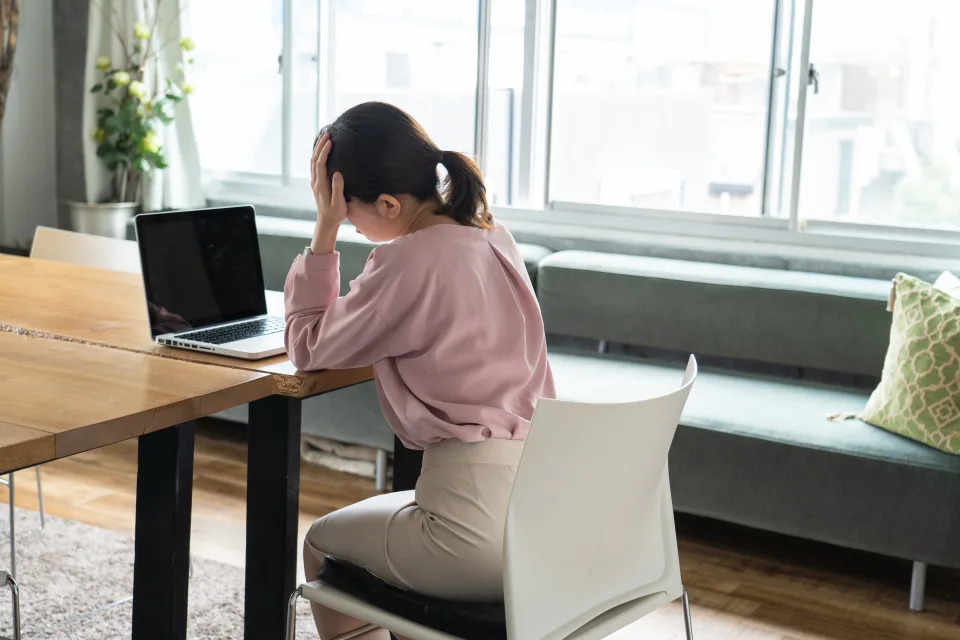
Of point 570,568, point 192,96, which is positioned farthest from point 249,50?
point 570,568

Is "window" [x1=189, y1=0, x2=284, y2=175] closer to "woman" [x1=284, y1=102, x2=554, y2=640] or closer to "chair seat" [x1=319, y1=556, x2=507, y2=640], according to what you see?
"woman" [x1=284, y1=102, x2=554, y2=640]

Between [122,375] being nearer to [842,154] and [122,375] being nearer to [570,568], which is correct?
[570,568]

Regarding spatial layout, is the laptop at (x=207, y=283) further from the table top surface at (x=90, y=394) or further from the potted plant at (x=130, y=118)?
the potted plant at (x=130, y=118)

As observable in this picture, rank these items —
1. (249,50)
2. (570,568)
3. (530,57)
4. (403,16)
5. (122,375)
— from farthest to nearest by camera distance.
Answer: (249,50), (403,16), (530,57), (122,375), (570,568)

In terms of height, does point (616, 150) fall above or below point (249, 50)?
below

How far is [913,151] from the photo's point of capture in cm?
349

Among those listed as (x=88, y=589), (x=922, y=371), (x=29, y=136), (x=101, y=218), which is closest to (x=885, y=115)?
(x=922, y=371)

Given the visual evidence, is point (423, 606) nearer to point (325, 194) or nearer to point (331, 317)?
point (331, 317)

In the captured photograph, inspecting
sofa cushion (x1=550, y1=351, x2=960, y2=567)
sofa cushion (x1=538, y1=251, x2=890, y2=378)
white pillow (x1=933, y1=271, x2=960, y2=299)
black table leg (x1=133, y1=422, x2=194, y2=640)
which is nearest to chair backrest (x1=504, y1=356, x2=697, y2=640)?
black table leg (x1=133, y1=422, x2=194, y2=640)

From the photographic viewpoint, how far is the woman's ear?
1807 mm

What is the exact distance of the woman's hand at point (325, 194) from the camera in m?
1.83

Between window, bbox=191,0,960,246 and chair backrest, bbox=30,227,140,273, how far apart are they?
1475 millimetres

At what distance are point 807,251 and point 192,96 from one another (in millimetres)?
2317

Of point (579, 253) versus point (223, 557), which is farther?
point (579, 253)
